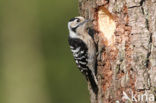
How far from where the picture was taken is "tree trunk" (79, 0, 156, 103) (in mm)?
4793

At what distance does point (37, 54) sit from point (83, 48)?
7.53 meters

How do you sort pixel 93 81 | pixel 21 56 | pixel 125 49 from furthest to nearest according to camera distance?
pixel 21 56
pixel 93 81
pixel 125 49

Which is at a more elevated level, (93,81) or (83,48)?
(83,48)

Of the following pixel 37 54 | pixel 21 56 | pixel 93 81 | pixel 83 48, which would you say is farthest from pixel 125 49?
pixel 37 54

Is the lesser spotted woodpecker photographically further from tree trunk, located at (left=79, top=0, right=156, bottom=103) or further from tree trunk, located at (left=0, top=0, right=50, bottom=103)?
tree trunk, located at (left=0, top=0, right=50, bottom=103)

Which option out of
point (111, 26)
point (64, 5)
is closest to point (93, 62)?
point (111, 26)

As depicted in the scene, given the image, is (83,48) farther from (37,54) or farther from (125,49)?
(37,54)

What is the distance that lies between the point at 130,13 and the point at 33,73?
868 centimetres

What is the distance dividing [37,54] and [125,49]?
339 inches

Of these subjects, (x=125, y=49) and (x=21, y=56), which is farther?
(x=21, y=56)

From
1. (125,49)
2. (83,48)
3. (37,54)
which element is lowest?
(37,54)

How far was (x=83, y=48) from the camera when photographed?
6020 millimetres

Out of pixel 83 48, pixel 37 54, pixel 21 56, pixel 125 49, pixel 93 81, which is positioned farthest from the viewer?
pixel 37 54

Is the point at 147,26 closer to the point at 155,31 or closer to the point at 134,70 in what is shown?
the point at 155,31
